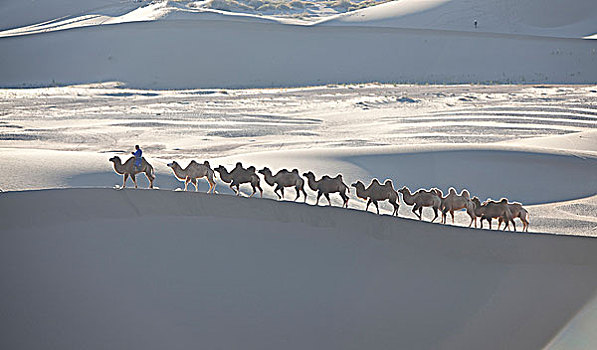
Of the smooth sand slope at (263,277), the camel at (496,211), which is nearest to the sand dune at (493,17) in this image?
the camel at (496,211)

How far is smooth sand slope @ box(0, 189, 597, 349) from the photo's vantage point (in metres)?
4.66

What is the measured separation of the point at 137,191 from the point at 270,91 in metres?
24.2

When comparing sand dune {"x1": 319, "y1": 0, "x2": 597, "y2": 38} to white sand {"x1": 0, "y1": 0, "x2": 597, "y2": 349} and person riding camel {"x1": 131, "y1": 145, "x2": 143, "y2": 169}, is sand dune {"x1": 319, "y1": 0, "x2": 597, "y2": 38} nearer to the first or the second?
white sand {"x1": 0, "y1": 0, "x2": 597, "y2": 349}

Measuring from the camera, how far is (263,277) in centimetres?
511

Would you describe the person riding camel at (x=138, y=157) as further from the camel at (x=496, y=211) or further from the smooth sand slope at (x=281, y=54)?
the smooth sand slope at (x=281, y=54)

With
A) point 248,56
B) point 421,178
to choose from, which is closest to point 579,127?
point 421,178

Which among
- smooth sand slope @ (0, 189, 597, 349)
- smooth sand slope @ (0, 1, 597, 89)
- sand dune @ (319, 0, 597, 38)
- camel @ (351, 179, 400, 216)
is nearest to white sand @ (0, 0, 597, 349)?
smooth sand slope @ (0, 189, 597, 349)

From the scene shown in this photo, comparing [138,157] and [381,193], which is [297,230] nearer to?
[381,193]

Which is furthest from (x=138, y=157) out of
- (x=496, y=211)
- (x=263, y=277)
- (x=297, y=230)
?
(x=496, y=211)

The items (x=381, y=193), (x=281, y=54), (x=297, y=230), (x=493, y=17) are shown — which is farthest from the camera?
(x=493, y=17)

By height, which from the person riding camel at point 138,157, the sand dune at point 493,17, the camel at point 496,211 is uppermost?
the sand dune at point 493,17

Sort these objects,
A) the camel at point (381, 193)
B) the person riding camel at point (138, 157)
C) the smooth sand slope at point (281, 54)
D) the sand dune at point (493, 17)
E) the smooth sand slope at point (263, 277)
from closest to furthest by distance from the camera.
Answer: the smooth sand slope at point (263, 277) → the person riding camel at point (138, 157) → the camel at point (381, 193) → the smooth sand slope at point (281, 54) → the sand dune at point (493, 17)

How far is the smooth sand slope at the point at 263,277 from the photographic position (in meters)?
4.66

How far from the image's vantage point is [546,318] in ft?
16.3
